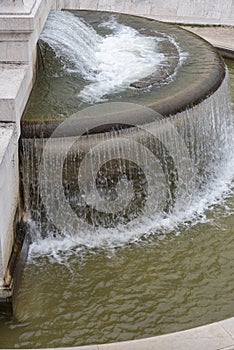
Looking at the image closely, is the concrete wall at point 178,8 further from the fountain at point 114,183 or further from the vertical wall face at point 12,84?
the vertical wall face at point 12,84

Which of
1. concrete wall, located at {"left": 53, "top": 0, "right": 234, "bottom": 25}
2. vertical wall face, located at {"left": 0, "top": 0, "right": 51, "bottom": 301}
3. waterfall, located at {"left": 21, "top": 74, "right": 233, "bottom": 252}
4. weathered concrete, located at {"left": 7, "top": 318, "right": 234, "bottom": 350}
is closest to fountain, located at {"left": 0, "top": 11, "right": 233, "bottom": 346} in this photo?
waterfall, located at {"left": 21, "top": 74, "right": 233, "bottom": 252}

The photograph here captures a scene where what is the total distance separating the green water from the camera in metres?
4.72

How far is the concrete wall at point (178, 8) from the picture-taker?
474 inches

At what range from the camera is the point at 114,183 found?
19.1 feet

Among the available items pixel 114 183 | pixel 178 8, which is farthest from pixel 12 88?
pixel 178 8

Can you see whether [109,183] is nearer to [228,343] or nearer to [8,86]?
[8,86]

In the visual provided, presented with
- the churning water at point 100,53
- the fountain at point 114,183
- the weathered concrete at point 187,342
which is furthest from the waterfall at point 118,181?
the weathered concrete at point 187,342

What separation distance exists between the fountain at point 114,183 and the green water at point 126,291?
0.01 meters

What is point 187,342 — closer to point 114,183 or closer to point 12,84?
point 114,183

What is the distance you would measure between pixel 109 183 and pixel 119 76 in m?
1.63

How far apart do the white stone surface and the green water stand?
0.40 meters

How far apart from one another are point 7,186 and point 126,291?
1.33 metres

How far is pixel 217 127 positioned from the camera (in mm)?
6875

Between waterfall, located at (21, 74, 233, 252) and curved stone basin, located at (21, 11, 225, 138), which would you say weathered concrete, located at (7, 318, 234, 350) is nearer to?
waterfall, located at (21, 74, 233, 252)
